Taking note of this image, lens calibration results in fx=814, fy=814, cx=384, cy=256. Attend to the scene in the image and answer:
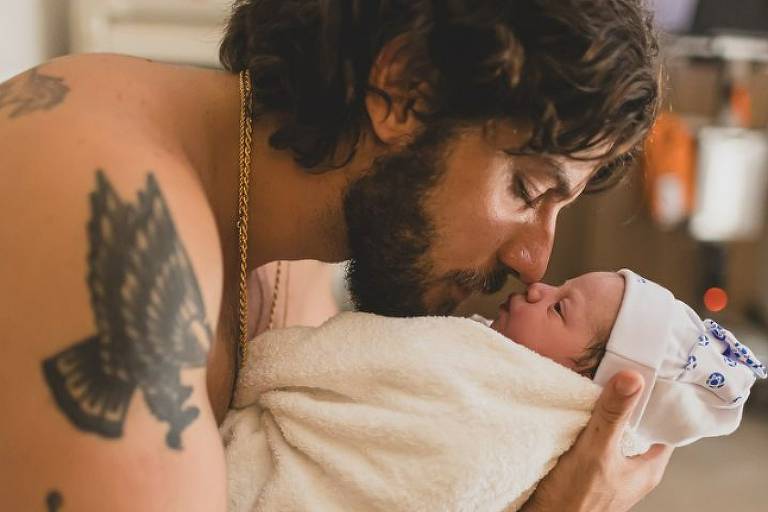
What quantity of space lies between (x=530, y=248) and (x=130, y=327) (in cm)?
55

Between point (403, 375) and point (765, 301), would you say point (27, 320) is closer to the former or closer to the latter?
point (403, 375)

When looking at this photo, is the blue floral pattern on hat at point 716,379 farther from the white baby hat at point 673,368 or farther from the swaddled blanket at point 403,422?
the swaddled blanket at point 403,422

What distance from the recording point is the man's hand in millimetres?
868

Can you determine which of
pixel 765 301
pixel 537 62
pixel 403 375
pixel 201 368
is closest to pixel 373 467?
pixel 403 375

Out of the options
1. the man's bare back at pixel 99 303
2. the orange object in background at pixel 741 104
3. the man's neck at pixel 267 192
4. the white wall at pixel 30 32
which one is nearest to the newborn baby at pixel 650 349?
the man's neck at pixel 267 192

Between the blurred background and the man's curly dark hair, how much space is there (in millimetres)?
1156

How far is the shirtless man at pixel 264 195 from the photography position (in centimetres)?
66

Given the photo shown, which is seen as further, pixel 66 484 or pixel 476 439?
pixel 476 439

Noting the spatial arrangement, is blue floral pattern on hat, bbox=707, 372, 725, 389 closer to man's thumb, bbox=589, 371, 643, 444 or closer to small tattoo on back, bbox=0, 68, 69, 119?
man's thumb, bbox=589, 371, 643, 444

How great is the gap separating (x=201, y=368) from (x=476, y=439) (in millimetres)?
305


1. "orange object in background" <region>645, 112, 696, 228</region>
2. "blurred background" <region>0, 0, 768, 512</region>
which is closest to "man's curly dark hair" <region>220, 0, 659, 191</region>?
"blurred background" <region>0, 0, 768, 512</region>

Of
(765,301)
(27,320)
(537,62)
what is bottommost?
(765,301)

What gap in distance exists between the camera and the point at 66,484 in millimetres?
640

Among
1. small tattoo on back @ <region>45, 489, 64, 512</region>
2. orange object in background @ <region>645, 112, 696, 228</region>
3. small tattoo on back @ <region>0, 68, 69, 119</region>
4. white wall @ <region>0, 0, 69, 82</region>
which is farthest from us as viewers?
orange object in background @ <region>645, 112, 696, 228</region>
